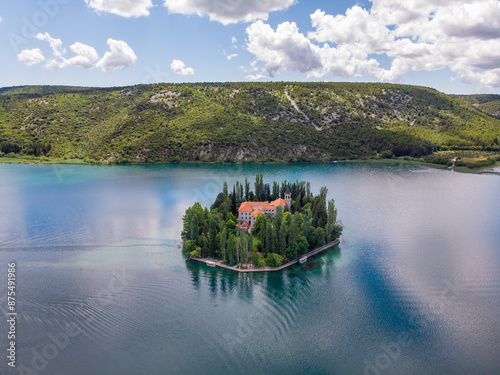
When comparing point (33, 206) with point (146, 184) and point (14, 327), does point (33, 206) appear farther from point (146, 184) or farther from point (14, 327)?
point (14, 327)

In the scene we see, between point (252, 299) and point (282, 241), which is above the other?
point (282, 241)

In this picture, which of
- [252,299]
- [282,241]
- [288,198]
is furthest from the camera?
[288,198]

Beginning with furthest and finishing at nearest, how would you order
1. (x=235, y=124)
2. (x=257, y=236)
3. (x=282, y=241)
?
(x=235, y=124), (x=257, y=236), (x=282, y=241)

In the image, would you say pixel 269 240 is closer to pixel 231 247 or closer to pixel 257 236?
pixel 257 236

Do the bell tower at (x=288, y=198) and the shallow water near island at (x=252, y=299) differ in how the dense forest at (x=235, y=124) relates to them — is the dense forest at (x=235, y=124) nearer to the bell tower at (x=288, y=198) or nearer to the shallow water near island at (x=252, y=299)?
the shallow water near island at (x=252, y=299)

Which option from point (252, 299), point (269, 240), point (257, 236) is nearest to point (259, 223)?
point (257, 236)

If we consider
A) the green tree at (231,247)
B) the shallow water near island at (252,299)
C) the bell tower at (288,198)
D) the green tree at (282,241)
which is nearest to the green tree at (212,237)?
the shallow water near island at (252,299)
